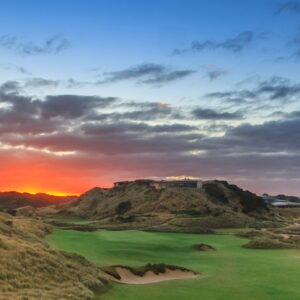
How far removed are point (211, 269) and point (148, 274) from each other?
5.58 meters

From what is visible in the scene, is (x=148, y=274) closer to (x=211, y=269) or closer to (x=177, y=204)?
(x=211, y=269)

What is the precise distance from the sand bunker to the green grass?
161cm

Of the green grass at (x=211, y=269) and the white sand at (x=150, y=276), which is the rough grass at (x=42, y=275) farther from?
the white sand at (x=150, y=276)

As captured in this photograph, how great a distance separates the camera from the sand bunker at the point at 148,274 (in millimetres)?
31967

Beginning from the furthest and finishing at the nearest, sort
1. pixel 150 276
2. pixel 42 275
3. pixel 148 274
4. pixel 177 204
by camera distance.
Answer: pixel 177 204 → pixel 148 274 → pixel 150 276 → pixel 42 275

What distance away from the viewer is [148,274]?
34719 millimetres

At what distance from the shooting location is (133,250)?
48.9 metres

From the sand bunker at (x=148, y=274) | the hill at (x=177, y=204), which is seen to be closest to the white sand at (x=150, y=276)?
the sand bunker at (x=148, y=274)

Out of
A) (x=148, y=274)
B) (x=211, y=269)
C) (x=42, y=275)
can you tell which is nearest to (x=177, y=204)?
(x=211, y=269)

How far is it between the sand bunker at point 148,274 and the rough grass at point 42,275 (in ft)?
8.06

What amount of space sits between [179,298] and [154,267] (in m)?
10.5

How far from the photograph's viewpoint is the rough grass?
2306cm

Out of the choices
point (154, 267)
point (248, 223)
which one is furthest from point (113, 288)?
point (248, 223)

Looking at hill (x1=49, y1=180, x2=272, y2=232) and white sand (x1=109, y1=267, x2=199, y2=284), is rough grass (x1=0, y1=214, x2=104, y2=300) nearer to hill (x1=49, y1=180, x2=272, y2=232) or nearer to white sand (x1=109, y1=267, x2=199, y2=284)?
white sand (x1=109, y1=267, x2=199, y2=284)
